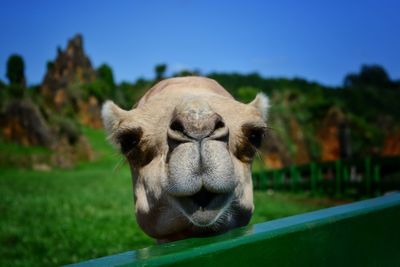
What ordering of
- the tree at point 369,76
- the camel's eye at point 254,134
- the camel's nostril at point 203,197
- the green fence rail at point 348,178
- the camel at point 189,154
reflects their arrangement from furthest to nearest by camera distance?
the tree at point 369,76 → the green fence rail at point 348,178 → the camel's eye at point 254,134 → the camel's nostril at point 203,197 → the camel at point 189,154

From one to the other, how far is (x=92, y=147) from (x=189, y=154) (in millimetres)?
49660

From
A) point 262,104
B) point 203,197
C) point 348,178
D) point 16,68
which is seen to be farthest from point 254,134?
point 16,68

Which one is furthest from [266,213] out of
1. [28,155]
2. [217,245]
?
[28,155]

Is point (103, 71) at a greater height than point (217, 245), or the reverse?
point (103, 71)

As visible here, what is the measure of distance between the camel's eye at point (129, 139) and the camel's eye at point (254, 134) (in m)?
0.72

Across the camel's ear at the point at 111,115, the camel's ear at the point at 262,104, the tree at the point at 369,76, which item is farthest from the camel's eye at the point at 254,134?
the tree at the point at 369,76

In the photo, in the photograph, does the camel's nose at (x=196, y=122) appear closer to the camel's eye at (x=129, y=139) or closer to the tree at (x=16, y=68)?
the camel's eye at (x=129, y=139)

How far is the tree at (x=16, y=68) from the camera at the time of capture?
5955 cm

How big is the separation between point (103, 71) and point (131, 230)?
7459cm

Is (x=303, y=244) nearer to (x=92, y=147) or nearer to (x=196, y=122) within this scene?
(x=196, y=122)

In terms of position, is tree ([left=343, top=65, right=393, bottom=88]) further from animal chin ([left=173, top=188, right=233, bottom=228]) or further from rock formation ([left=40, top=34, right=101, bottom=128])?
animal chin ([left=173, top=188, right=233, bottom=228])

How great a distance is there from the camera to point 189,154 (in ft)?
8.19

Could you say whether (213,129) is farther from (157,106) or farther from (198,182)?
(157,106)

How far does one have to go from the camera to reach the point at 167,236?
3172 millimetres
